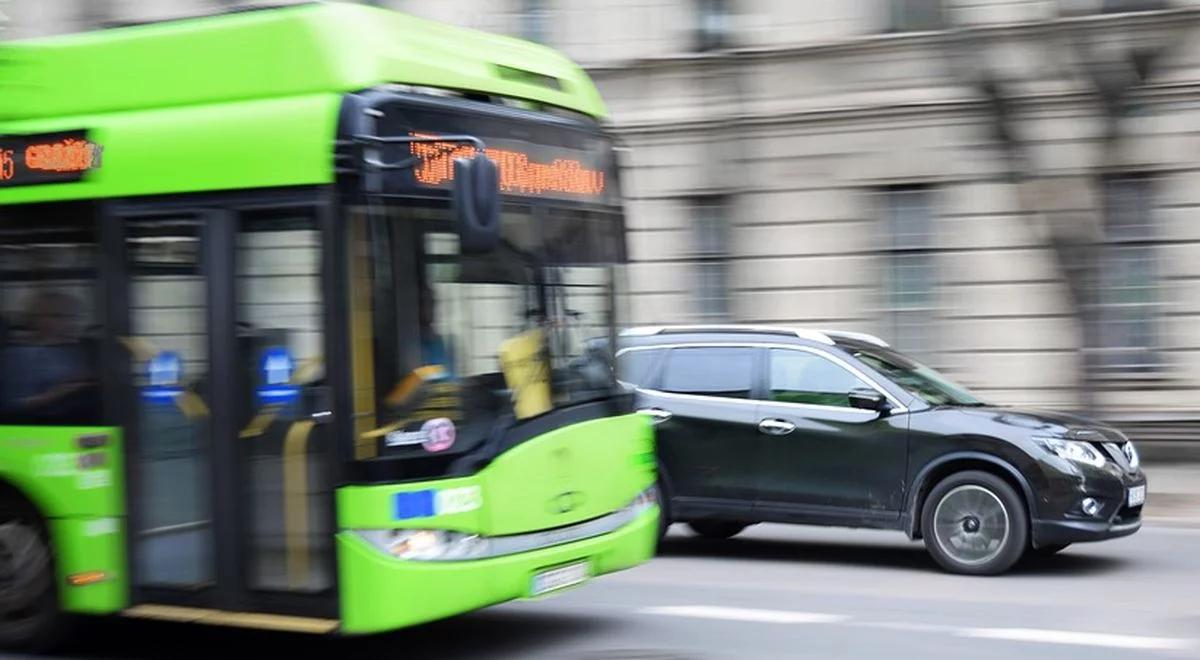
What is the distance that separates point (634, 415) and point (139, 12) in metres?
18.2

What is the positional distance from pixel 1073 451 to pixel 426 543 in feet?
16.8

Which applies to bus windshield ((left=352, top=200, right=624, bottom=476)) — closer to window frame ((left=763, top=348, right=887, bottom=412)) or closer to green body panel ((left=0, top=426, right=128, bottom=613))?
green body panel ((left=0, top=426, right=128, bottom=613))

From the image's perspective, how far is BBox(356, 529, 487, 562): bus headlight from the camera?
22.6 ft

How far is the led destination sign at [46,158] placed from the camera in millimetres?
7707

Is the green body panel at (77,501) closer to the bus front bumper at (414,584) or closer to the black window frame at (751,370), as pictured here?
the bus front bumper at (414,584)

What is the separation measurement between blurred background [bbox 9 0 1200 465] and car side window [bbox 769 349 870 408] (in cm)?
530

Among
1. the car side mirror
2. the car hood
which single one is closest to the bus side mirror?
the car side mirror

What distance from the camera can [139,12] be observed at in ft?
80.2

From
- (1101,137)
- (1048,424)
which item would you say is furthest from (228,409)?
(1101,137)

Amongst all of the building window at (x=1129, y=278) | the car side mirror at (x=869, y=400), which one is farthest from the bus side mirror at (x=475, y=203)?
the building window at (x=1129, y=278)

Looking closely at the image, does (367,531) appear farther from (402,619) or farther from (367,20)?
(367,20)

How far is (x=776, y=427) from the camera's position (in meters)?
11.2

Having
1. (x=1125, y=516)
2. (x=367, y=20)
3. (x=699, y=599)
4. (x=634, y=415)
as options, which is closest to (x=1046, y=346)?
(x=1125, y=516)

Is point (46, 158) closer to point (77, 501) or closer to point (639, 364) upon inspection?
point (77, 501)
